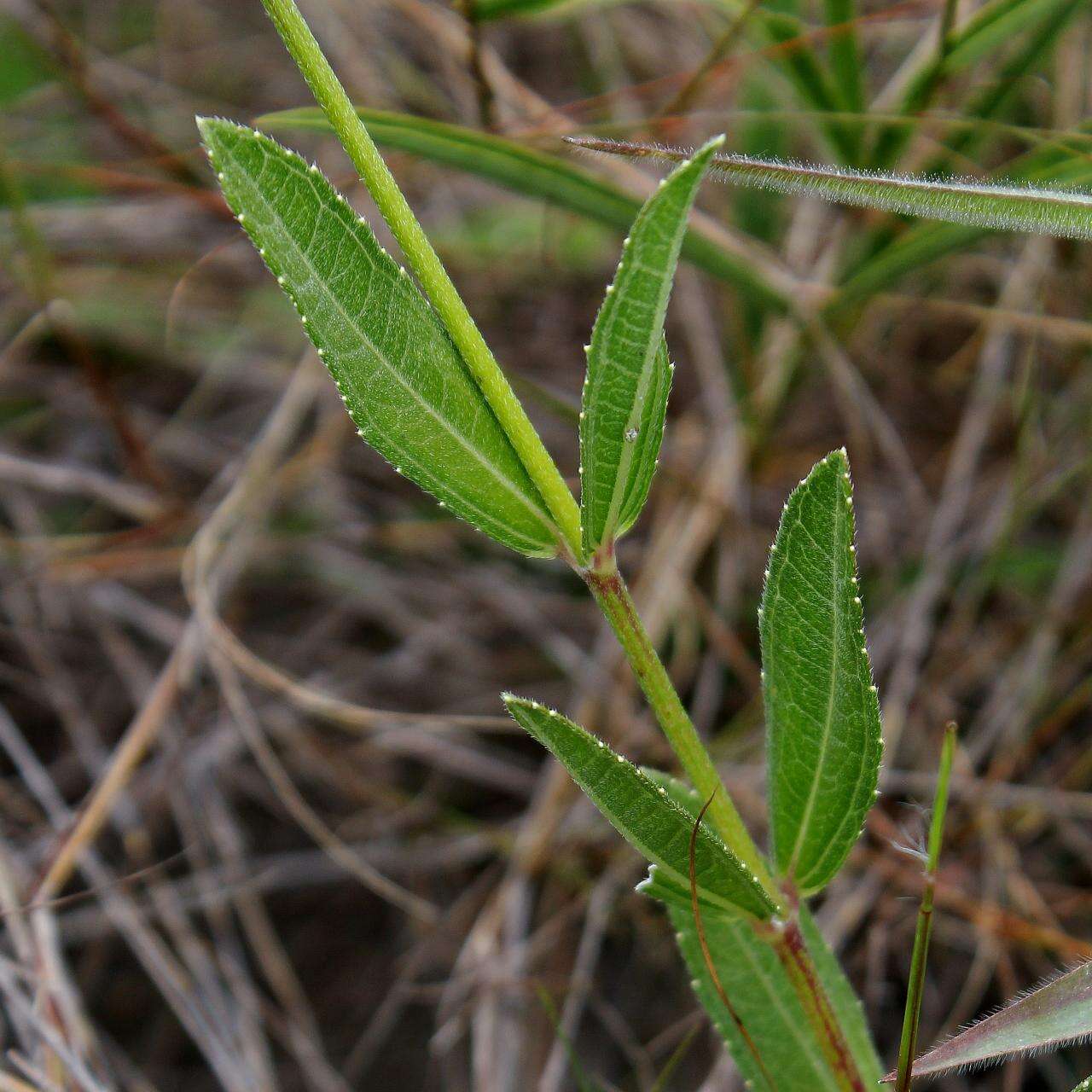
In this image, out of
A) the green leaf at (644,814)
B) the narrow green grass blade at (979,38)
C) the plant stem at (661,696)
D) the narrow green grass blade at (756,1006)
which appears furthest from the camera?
the narrow green grass blade at (979,38)

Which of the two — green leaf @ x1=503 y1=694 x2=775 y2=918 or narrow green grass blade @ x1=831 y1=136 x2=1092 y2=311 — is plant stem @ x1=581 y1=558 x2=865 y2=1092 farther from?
narrow green grass blade @ x1=831 y1=136 x2=1092 y2=311

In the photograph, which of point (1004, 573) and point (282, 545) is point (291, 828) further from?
point (1004, 573)

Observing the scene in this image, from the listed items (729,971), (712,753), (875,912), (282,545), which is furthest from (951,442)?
(729,971)

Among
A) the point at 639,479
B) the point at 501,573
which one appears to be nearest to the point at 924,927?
the point at 639,479

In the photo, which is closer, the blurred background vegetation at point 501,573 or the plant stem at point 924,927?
the plant stem at point 924,927

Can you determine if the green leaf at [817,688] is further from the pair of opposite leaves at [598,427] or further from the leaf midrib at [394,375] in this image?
the leaf midrib at [394,375]

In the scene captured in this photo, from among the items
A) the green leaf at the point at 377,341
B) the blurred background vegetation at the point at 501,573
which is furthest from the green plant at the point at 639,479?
the blurred background vegetation at the point at 501,573
